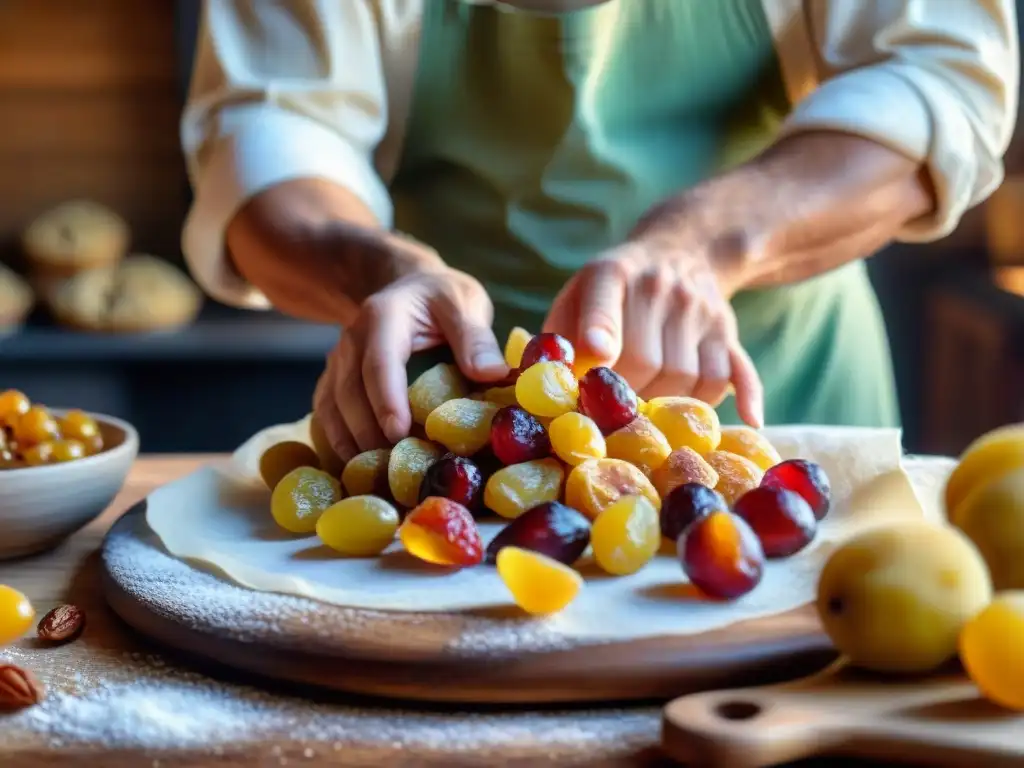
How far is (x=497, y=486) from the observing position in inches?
27.0

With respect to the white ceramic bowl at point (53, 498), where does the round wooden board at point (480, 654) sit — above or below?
above

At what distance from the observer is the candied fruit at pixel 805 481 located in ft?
2.26

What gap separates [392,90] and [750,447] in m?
0.58

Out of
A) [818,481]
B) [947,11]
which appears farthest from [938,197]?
[818,481]

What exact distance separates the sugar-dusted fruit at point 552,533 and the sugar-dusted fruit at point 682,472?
0.08 m

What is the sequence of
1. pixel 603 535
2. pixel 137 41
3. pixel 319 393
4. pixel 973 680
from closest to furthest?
1. pixel 973 680
2. pixel 603 535
3. pixel 319 393
4. pixel 137 41

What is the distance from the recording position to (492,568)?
63 centimetres

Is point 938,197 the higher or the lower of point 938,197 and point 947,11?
the lower

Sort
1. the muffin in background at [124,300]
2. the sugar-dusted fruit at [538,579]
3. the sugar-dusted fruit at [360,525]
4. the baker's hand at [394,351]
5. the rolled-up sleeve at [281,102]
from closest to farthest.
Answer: the sugar-dusted fruit at [538,579], the sugar-dusted fruit at [360,525], the baker's hand at [394,351], the rolled-up sleeve at [281,102], the muffin in background at [124,300]

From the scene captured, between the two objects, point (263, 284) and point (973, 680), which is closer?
point (973, 680)

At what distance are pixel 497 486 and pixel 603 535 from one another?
0.31ft

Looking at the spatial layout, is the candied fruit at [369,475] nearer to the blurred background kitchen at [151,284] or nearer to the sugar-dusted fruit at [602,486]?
the sugar-dusted fruit at [602,486]

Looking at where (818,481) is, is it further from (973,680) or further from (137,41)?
(137,41)

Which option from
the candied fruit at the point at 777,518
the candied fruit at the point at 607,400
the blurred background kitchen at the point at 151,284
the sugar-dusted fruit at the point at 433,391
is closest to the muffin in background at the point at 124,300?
the blurred background kitchen at the point at 151,284
